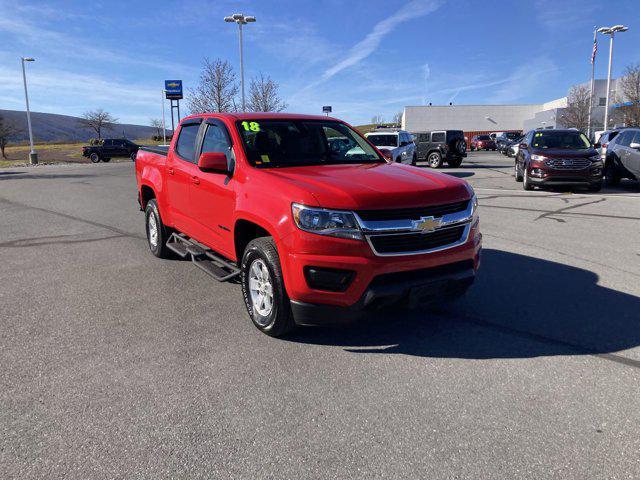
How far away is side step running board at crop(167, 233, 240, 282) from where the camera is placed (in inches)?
184

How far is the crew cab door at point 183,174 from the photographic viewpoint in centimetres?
544

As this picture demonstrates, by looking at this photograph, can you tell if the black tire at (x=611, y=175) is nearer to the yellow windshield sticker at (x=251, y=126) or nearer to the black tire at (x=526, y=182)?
the black tire at (x=526, y=182)

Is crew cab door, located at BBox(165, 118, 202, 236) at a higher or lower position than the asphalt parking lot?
higher

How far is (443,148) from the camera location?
2477cm

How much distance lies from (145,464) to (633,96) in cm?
5489

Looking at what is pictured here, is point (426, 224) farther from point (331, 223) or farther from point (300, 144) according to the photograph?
point (300, 144)

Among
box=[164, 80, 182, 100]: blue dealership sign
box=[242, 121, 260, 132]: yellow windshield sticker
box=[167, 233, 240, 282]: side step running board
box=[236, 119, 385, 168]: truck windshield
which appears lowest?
box=[167, 233, 240, 282]: side step running board

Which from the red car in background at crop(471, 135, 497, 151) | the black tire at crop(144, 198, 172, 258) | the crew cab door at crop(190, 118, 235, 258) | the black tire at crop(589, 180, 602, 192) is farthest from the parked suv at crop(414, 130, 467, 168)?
the red car in background at crop(471, 135, 497, 151)

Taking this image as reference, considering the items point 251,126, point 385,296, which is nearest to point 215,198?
point 251,126

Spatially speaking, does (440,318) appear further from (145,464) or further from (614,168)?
(614,168)

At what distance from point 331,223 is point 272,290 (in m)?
0.76

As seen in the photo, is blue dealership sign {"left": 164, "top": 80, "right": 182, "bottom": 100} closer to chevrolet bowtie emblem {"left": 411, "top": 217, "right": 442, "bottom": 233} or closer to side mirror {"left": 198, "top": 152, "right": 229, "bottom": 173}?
side mirror {"left": 198, "top": 152, "right": 229, "bottom": 173}

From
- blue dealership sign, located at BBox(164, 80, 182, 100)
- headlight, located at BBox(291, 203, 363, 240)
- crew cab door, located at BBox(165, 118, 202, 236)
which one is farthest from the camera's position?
blue dealership sign, located at BBox(164, 80, 182, 100)

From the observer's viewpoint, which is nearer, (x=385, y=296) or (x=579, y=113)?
(x=385, y=296)
